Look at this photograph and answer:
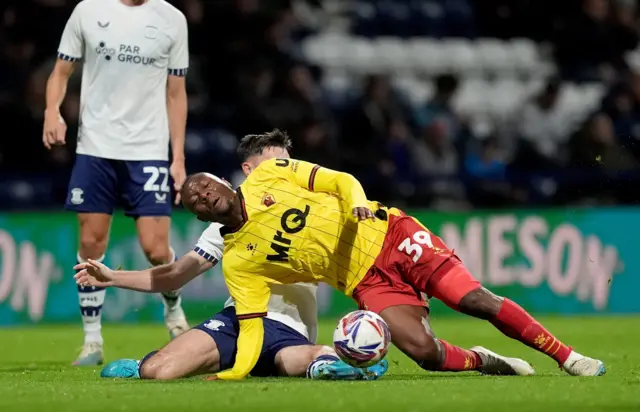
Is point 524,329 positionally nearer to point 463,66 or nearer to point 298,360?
point 298,360

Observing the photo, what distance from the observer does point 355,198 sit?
668cm

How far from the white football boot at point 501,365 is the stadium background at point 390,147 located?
19.4ft

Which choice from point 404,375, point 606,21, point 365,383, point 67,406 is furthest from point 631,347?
point 606,21

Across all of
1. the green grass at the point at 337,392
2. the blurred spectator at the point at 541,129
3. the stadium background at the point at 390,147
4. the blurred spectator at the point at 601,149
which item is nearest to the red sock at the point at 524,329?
the green grass at the point at 337,392

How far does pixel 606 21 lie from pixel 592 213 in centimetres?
382

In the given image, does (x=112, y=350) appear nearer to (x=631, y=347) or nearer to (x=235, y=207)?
(x=235, y=207)

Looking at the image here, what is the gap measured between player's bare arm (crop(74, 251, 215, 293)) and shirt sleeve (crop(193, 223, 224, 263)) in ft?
0.09

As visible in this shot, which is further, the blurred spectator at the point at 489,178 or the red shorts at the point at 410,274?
the blurred spectator at the point at 489,178

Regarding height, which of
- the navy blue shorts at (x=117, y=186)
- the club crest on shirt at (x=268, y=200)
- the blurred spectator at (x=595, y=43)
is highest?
the blurred spectator at (x=595, y=43)

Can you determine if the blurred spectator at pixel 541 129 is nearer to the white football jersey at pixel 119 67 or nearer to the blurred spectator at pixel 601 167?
the blurred spectator at pixel 601 167

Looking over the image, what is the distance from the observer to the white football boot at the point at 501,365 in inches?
285

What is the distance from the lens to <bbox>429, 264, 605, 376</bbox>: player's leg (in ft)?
22.6

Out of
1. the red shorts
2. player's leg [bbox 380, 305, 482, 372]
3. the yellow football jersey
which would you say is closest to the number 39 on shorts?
the red shorts

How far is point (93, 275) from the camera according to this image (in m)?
7.27
